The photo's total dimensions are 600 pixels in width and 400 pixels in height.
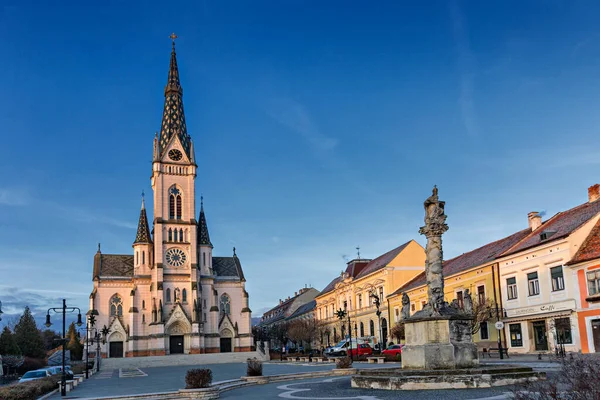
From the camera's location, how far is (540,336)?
3906 centimetres

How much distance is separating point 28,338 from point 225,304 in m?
27.3

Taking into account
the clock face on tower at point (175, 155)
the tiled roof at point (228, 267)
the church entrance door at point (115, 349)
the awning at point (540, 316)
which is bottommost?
the church entrance door at point (115, 349)

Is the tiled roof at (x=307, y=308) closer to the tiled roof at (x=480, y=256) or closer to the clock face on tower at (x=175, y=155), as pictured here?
the clock face on tower at (x=175, y=155)

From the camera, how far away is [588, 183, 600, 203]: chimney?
41594 mm

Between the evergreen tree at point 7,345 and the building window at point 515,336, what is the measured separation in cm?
5821

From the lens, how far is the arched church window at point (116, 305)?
79.1 metres

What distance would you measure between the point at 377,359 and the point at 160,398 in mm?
24310

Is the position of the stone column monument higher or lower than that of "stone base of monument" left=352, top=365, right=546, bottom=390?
higher

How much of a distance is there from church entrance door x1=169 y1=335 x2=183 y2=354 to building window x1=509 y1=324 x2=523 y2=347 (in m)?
47.5

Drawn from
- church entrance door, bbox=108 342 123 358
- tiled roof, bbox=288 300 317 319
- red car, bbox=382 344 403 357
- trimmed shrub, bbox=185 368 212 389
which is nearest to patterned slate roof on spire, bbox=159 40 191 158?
church entrance door, bbox=108 342 123 358

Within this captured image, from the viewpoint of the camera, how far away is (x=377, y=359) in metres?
42.0

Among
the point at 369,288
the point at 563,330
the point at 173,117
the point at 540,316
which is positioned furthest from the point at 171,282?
the point at 563,330

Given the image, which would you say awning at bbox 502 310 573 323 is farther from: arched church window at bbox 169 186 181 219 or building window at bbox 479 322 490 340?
arched church window at bbox 169 186 181 219

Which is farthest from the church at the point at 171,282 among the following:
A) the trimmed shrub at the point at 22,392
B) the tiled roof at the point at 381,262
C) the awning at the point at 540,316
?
the trimmed shrub at the point at 22,392
